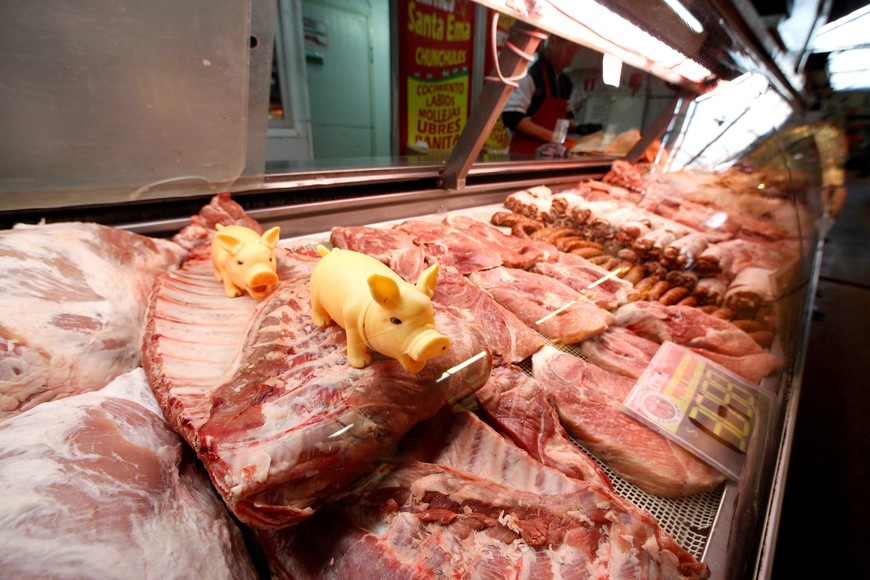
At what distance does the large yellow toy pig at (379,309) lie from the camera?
0.90 metres

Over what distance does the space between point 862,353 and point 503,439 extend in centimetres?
650

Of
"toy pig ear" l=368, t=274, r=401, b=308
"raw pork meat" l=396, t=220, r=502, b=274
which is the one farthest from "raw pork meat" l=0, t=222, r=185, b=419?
"raw pork meat" l=396, t=220, r=502, b=274

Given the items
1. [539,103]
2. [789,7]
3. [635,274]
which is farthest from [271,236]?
[789,7]

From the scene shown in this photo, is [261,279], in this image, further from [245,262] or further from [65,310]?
[65,310]

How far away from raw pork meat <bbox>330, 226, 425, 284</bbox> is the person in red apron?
3.90 m

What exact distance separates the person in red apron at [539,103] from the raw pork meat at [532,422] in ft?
16.0

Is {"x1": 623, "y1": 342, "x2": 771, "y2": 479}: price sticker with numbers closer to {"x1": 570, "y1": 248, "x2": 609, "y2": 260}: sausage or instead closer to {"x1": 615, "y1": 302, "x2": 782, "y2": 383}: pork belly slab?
{"x1": 615, "y1": 302, "x2": 782, "y2": 383}: pork belly slab

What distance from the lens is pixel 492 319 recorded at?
1.86 m

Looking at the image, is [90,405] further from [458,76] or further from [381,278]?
[458,76]

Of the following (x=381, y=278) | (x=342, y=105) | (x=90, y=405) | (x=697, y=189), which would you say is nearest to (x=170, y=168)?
(x=90, y=405)

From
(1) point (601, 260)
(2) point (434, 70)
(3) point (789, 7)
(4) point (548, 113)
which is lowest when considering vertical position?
(1) point (601, 260)

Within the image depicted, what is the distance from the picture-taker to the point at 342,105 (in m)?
7.29

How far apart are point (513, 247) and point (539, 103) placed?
3.82 metres

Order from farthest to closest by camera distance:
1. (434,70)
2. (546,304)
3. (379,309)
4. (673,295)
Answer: (434,70)
(673,295)
(546,304)
(379,309)
